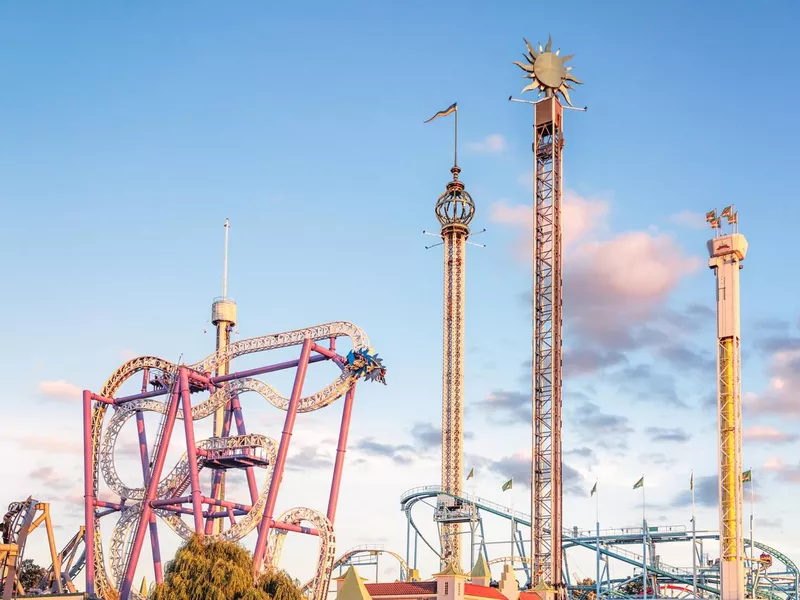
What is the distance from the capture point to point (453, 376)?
10412 centimetres

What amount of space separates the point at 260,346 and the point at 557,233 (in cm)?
2726

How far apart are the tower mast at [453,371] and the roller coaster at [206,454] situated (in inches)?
956

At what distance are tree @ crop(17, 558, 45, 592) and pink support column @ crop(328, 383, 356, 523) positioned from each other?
4333 centimetres

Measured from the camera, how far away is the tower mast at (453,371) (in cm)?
10069

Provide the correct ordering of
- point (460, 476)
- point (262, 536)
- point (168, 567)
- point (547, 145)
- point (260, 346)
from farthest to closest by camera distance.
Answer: point (460, 476), point (547, 145), point (260, 346), point (262, 536), point (168, 567)

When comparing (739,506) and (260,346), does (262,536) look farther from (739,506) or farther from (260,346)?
(739,506)

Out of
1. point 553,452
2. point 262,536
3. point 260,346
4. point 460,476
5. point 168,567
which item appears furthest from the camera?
point 460,476

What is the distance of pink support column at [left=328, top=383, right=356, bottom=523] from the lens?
71312 mm

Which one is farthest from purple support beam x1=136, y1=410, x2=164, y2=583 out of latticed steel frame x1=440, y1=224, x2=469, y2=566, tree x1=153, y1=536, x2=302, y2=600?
latticed steel frame x1=440, y1=224, x2=469, y2=566

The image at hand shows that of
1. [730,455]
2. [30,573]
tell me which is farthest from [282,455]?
[30,573]

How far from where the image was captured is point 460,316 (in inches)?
4163

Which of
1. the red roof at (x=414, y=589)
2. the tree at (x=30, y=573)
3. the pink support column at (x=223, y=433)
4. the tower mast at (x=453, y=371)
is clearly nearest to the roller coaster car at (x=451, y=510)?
the tower mast at (x=453, y=371)

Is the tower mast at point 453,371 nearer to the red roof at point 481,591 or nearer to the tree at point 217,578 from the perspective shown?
the red roof at point 481,591

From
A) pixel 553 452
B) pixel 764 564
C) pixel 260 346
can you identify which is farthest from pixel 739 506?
pixel 260 346
